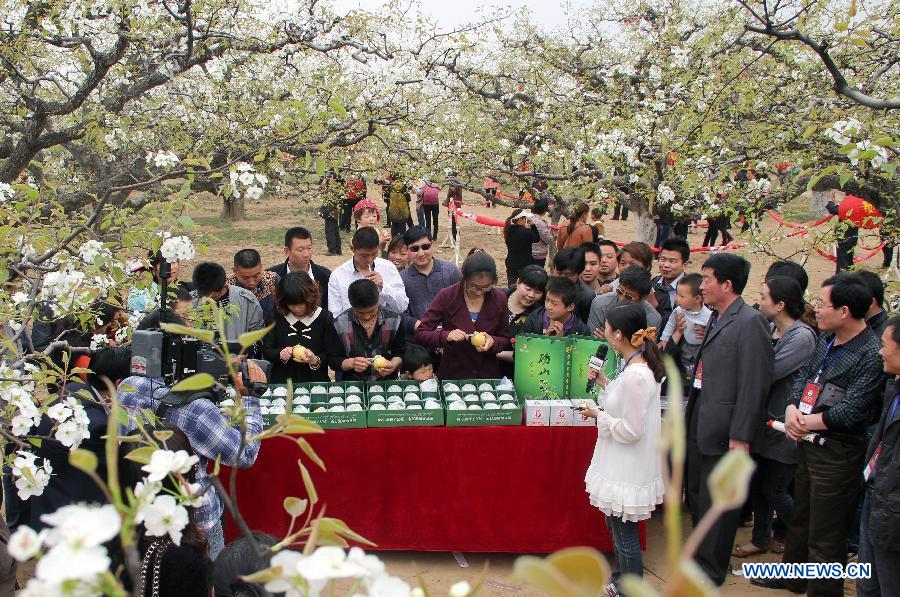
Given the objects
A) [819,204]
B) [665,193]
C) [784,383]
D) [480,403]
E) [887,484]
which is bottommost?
[887,484]

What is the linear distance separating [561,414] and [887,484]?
170cm

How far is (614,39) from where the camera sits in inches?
540

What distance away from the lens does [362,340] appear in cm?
531

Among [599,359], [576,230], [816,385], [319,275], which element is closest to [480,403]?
[599,359]

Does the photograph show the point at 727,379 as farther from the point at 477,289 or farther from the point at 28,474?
the point at 28,474

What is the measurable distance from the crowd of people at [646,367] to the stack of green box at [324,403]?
0.23m

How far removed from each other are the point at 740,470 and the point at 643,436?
11.1 feet

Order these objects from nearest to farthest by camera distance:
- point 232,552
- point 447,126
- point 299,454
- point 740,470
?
point 740,470 → point 232,552 → point 299,454 → point 447,126

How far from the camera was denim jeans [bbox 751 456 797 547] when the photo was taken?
15.3 feet

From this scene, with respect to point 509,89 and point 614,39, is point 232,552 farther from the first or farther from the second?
point 614,39

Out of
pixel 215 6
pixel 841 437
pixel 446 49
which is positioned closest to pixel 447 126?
pixel 446 49

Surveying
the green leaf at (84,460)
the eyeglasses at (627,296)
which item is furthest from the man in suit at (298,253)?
the green leaf at (84,460)

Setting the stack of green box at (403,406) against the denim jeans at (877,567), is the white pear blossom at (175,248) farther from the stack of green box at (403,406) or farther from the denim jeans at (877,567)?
the denim jeans at (877,567)

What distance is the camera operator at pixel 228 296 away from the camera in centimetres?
511
